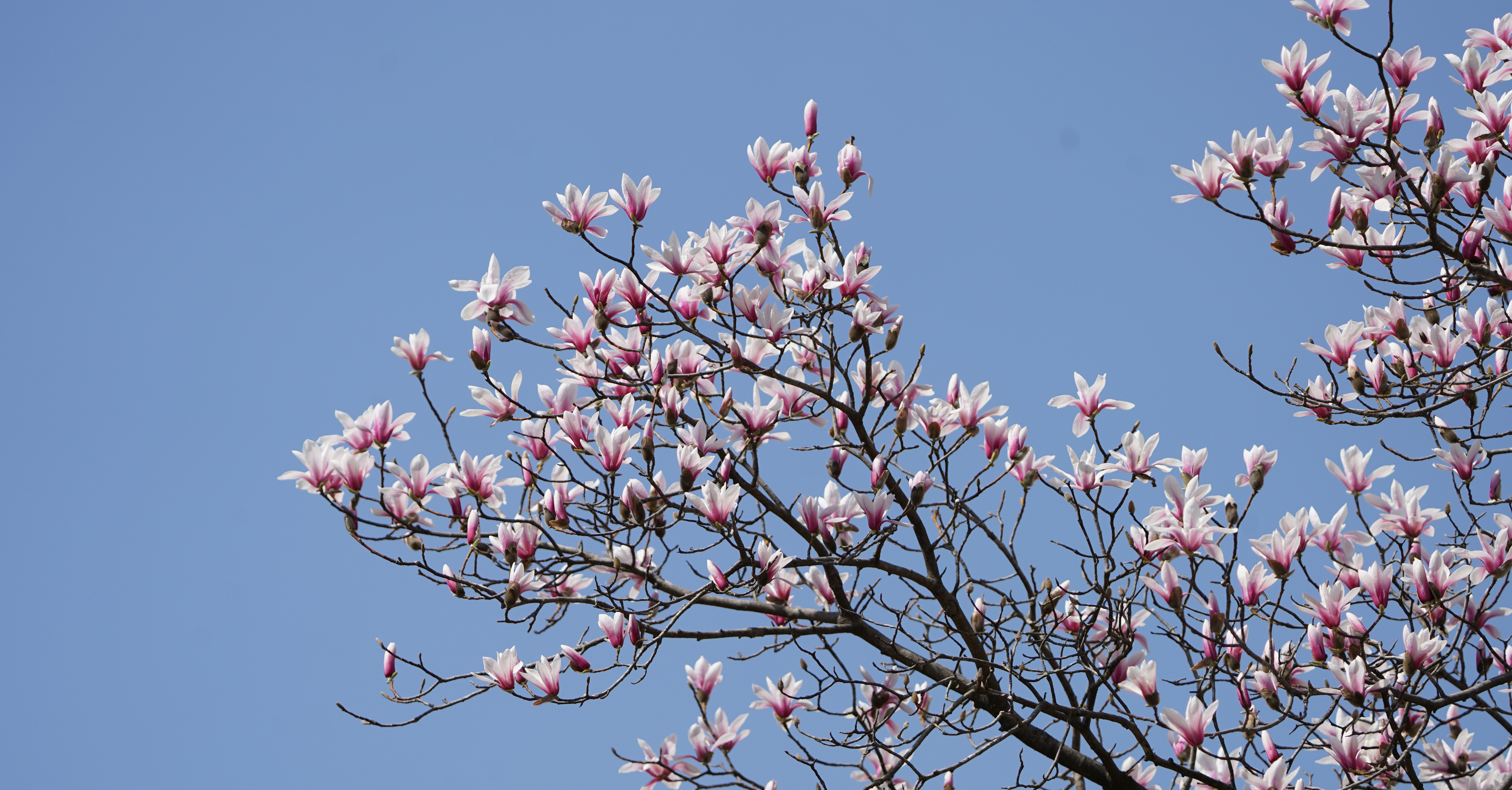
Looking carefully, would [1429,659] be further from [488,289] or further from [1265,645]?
[488,289]

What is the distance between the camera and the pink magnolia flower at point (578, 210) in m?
3.42

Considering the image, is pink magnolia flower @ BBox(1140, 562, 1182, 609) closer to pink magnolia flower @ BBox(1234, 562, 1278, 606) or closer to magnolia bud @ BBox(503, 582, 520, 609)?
pink magnolia flower @ BBox(1234, 562, 1278, 606)

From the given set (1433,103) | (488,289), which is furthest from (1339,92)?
(488,289)

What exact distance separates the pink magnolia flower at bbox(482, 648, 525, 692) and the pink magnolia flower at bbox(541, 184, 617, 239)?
1466 millimetres

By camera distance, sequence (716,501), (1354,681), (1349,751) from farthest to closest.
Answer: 1. (1349,751)
2. (716,501)
3. (1354,681)

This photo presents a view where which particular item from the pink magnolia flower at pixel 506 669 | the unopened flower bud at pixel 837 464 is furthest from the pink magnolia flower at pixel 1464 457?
the pink magnolia flower at pixel 506 669

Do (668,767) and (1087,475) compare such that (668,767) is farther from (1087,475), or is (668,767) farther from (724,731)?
(1087,475)

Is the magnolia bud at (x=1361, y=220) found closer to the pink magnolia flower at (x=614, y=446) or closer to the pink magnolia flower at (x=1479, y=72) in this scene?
the pink magnolia flower at (x=1479, y=72)

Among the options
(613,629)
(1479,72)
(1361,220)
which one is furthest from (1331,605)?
(613,629)

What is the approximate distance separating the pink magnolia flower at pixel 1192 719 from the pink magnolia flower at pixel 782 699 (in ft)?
4.33

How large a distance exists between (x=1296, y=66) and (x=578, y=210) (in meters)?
2.39

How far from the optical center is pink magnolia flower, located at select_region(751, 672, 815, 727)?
13.6 feet

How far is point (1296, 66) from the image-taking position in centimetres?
354

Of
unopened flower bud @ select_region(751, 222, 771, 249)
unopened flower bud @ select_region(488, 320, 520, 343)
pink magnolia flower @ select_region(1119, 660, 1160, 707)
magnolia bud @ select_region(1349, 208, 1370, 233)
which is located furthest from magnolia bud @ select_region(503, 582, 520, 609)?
magnolia bud @ select_region(1349, 208, 1370, 233)
